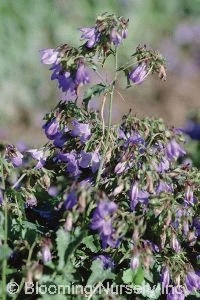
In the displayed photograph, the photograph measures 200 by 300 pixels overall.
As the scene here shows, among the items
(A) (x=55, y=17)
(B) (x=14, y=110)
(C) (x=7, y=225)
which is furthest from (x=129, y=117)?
(A) (x=55, y=17)

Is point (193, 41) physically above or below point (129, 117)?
above

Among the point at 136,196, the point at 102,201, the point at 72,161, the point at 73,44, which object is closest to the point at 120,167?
the point at 136,196

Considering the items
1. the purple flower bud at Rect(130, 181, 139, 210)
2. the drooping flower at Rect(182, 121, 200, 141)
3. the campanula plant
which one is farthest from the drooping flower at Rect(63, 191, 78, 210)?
the drooping flower at Rect(182, 121, 200, 141)

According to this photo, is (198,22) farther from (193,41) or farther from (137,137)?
(137,137)

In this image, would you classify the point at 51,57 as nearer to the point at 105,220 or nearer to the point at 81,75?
the point at 81,75

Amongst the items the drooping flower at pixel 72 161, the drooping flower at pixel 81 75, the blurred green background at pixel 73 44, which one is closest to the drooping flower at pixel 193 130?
the blurred green background at pixel 73 44

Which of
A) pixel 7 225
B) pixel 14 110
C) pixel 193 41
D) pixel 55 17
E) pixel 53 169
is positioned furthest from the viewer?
pixel 193 41
